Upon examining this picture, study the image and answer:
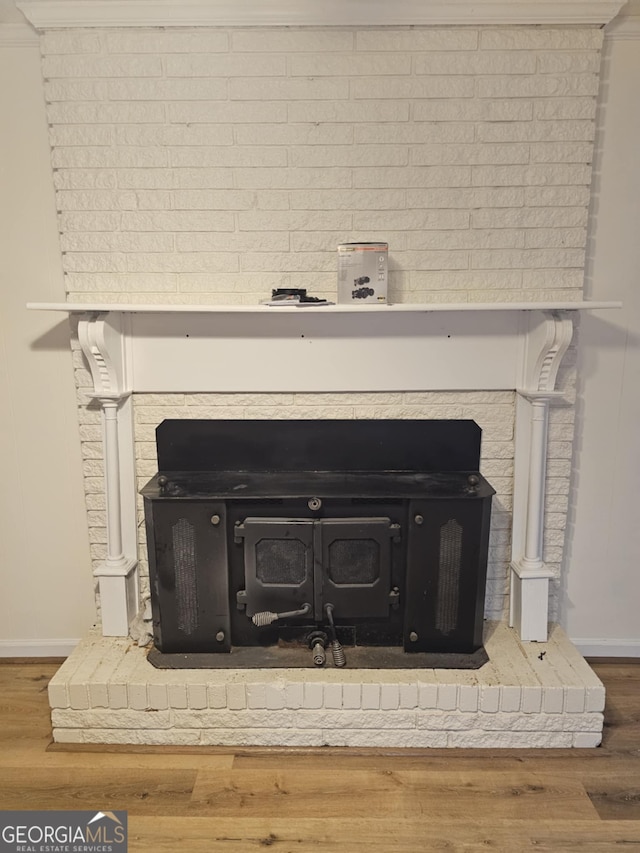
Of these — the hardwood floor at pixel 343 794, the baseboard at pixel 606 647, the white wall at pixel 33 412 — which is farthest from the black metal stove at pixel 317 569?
the baseboard at pixel 606 647

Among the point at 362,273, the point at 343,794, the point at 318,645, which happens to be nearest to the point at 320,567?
the point at 318,645

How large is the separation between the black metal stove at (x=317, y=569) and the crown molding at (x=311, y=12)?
1.42 metres

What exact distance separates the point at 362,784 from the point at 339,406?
1.16m

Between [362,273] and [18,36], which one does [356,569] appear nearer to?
[362,273]

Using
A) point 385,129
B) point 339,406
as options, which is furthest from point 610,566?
point 385,129

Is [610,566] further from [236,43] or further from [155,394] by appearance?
[236,43]

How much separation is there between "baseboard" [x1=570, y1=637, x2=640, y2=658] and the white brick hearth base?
1.43ft

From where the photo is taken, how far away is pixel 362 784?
1839 mm

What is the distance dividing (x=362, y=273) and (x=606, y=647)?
5.57ft

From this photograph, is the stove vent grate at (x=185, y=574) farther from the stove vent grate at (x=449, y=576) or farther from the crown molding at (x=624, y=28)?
the crown molding at (x=624, y=28)

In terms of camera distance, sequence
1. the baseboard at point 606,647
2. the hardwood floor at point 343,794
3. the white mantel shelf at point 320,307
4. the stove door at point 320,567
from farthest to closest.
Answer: the baseboard at point 606,647 < the stove door at point 320,567 < the white mantel shelf at point 320,307 < the hardwood floor at point 343,794

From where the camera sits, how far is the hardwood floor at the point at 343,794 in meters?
1.67

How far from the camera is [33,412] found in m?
2.27

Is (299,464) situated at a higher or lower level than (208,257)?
lower
